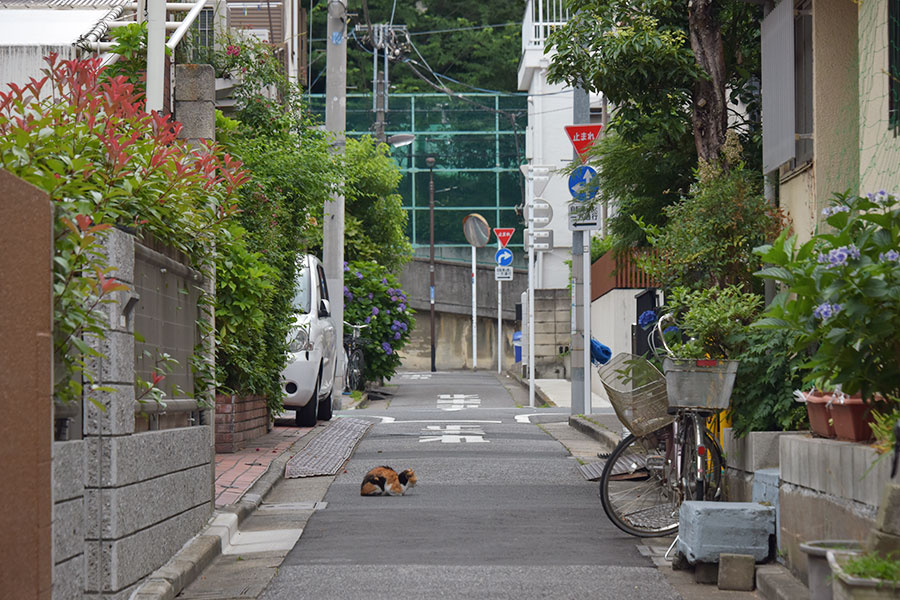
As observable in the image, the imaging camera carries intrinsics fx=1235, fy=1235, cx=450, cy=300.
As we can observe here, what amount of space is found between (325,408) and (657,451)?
393 inches

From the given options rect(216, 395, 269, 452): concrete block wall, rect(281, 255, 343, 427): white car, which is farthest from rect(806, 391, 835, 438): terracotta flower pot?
rect(281, 255, 343, 427): white car

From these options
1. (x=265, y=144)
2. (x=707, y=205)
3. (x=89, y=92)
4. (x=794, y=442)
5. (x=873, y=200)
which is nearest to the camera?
(x=873, y=200)

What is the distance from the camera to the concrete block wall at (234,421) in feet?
40.8

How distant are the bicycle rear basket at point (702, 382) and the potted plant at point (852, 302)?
163cm

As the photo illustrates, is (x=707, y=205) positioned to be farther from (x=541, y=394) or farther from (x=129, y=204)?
(x=541, y=394)

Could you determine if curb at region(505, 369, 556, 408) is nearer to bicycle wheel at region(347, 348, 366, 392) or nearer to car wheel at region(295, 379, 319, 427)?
bicycle wheel at region(347, 348, 366, 392)

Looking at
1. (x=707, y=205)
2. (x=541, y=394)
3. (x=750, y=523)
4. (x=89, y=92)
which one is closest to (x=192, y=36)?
(x=707, y=205)

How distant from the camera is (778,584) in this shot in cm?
602

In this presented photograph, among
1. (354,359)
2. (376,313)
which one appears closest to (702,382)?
(354,359)

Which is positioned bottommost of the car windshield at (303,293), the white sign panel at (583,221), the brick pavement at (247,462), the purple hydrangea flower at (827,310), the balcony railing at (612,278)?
the brick pavement at (247,462)

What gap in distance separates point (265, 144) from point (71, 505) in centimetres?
917

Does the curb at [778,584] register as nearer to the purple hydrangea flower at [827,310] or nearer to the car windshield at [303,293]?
the purple hydrangea flower at [827,310]

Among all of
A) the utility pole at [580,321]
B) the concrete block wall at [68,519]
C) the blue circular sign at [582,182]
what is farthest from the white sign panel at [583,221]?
the concrete block wall at [68,519]

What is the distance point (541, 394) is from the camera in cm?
2525
